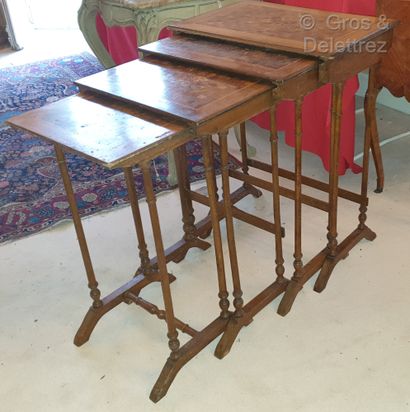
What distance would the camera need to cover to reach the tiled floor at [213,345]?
1490 mm

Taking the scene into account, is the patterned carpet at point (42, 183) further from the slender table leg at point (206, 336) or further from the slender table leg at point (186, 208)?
the slender table leg at point (206, 336)

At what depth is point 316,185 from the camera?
1.96m

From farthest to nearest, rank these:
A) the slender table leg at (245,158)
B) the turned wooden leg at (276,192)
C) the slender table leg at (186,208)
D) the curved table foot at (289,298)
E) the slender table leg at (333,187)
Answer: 1. the slender table leg at (245,158)
2. the slender table leg at (186,208)
3. the curved table foot at (289,298)
4. the slender table leg at (333,187)
5. the turned wooden leg at (276,192)

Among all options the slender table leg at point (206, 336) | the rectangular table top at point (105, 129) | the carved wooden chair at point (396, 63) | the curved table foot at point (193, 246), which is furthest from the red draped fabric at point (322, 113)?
the rectangular table top at point (105, 129)

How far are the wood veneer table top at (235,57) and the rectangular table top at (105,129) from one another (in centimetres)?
26

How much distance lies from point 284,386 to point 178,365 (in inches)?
11.3

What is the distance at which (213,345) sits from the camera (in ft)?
5.42

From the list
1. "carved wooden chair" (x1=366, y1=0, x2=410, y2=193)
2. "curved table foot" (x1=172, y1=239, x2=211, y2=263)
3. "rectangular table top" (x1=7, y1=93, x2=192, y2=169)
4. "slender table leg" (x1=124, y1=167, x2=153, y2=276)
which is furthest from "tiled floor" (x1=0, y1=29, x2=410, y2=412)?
"rectangular table top" (x1=7, y1=93, x2=192, y2=169)

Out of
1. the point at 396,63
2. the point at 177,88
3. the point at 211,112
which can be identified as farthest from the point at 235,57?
the point at 396,63

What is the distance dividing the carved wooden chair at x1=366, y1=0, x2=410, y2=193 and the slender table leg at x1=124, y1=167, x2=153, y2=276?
0.82 meters

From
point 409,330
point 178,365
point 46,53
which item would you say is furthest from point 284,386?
point 46,53

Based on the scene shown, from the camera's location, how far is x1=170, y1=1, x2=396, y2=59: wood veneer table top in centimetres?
150

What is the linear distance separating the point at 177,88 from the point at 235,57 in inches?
8.3

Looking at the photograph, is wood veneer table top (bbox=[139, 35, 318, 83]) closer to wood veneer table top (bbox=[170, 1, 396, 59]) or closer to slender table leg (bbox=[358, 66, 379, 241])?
wood veneer table top (bbox=[170, 1, 396, 59])
